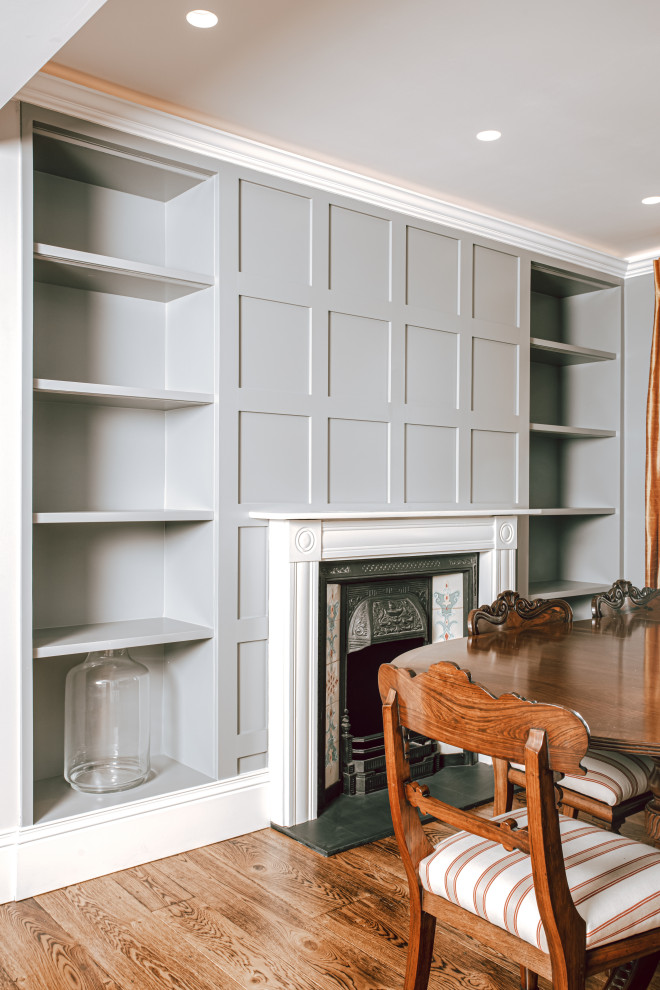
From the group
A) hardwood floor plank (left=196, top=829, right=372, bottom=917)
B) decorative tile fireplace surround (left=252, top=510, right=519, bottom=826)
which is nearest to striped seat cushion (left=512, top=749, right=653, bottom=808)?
hardwood floor plank (left=196, top=829, right=372, bottom=917)

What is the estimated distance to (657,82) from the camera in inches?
107

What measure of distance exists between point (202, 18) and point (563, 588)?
3469 millimetres

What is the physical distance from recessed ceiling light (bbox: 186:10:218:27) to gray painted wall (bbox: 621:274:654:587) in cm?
327

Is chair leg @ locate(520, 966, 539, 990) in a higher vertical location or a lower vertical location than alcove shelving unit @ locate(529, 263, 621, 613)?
lower

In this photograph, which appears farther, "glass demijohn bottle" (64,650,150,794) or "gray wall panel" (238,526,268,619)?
"gray wall panel" (238,526,268,619)

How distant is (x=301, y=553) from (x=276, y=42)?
68.9 inches

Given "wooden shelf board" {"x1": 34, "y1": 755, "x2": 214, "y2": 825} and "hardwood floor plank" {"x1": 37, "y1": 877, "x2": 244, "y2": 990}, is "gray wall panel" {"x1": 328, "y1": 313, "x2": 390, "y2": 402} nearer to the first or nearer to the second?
"wooden shelf board" {"x1": 34, "y1": 755, "x2": 214, "y2": 825}

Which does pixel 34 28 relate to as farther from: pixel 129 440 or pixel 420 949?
pixel 420 949

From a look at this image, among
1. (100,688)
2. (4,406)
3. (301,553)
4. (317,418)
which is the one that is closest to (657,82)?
(317,418)

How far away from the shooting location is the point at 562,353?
461cm

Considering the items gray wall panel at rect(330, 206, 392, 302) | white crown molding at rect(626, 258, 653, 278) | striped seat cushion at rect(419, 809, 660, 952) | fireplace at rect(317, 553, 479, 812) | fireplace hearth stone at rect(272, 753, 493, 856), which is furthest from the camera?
white crown molding at rect(626, 258, 653, 278)

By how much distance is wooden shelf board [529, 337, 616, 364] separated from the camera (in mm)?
4426

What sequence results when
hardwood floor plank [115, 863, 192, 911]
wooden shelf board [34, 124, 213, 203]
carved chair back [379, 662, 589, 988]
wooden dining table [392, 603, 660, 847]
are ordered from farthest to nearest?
wooden shelf board [34, 124, 213, 203]
hardwood floor plank [115, 863, 192, 911]
wooden dining table [392, 603, 660, 847]
carved chair back [379, 662, 589, 988]

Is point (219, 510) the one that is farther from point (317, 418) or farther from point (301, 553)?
point (317, 418)
